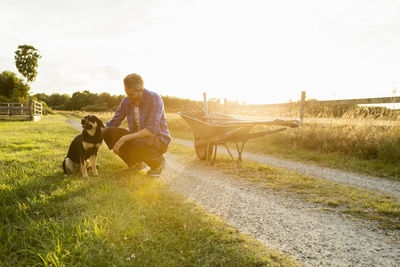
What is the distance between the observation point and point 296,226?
2.33 m

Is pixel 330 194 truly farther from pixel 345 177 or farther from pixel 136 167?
pixel 136 167

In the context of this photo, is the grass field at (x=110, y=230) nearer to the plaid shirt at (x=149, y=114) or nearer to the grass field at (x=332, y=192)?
the plaid shirt at (x=149, y=114)

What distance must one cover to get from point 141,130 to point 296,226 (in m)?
2.59

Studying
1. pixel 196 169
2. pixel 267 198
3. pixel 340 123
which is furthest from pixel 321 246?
pixel 340 123

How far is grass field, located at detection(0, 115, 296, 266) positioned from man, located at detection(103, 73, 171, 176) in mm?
774

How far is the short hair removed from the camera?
3418mm

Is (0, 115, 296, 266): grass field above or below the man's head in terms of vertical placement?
below

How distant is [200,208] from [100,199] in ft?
3.96

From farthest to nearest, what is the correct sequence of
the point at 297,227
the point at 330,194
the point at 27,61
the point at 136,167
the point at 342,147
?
the point at 27,61
the point at 342,147
the point at 136,167
the point at 330,194
the point at 297,227

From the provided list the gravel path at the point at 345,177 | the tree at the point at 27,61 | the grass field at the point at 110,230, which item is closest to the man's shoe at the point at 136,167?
the grass field at the point at 110,230

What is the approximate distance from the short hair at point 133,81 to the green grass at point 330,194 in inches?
92.0

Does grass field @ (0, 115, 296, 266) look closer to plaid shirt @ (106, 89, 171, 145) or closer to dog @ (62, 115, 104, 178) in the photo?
dog @ (62, 115, 104, 178)

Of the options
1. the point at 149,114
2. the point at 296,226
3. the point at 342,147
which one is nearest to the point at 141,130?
the point at 149,114

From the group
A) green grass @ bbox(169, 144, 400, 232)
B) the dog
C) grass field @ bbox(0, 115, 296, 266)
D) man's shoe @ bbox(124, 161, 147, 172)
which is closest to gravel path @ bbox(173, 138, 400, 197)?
green grass @ bbox(169, 144, 400, 232)
